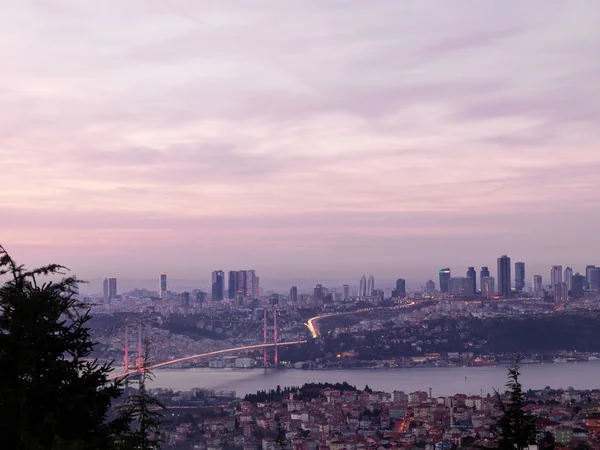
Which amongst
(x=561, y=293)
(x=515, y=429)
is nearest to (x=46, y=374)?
(x=515, y=429)

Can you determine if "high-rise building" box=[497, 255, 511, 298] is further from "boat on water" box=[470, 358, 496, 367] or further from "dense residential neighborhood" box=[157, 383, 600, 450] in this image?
"dense residential neighborhood" box=[157, 383, 600, 450]

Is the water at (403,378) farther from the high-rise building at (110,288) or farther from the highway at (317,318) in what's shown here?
the high-rise building at (110,288)

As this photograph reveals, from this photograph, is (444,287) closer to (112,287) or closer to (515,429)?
(112,287)

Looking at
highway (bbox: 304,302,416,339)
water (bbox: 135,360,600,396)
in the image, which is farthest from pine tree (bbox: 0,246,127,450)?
highway (bbox: 304,302,416,339)

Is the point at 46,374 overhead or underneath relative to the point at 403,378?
overhead

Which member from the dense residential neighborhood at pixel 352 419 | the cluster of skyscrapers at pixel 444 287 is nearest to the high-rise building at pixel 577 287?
the cluster of skyscrapers at pixel 444 287

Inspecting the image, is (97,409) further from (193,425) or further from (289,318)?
(289,318)

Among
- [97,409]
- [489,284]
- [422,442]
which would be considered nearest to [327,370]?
[422,442]
